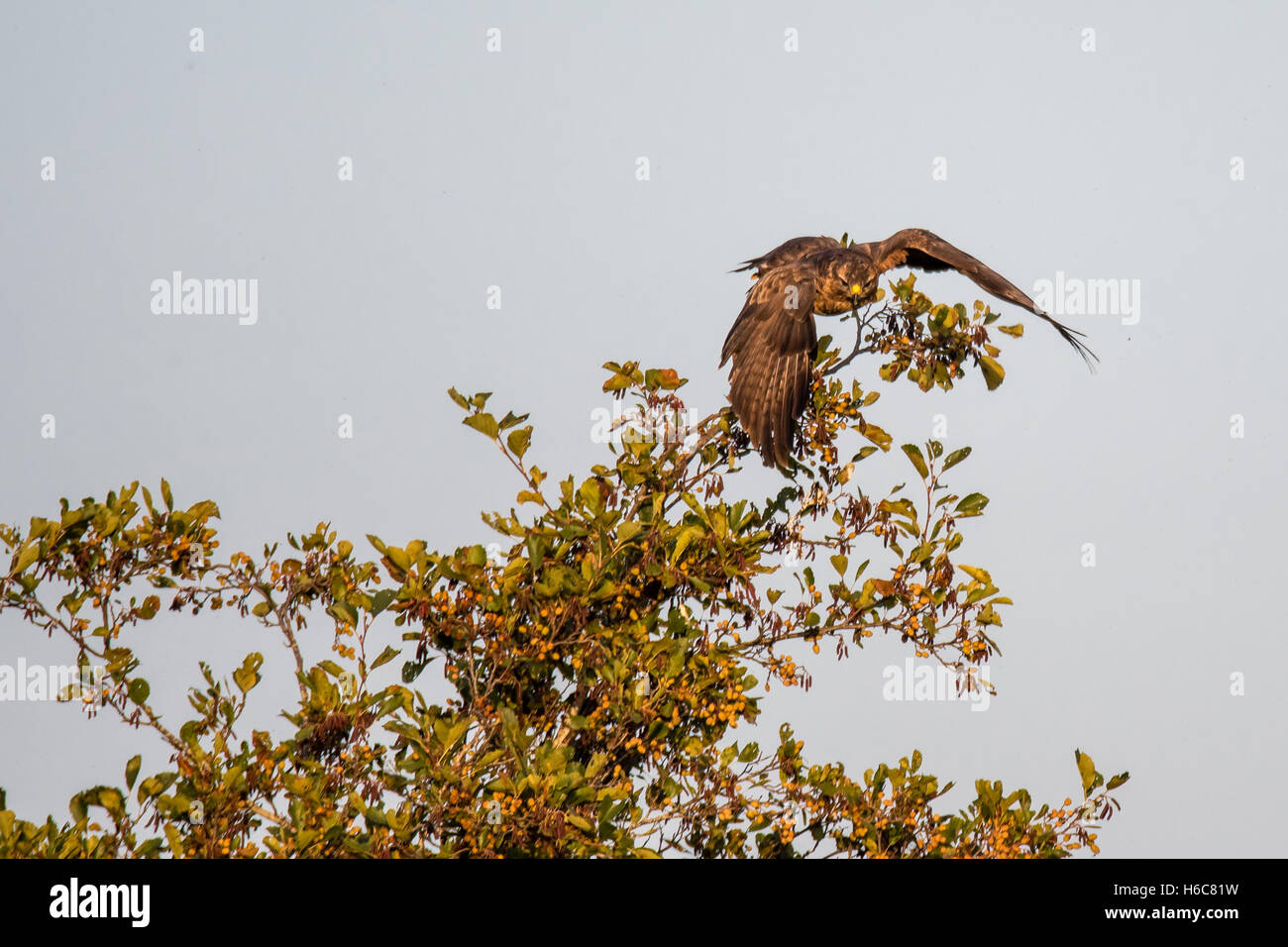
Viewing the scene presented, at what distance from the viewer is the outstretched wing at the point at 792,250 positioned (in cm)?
919

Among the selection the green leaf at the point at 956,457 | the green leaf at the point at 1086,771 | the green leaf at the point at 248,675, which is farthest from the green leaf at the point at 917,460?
the green leaf at the point at 248,675

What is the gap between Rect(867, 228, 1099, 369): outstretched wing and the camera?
8.48 meters

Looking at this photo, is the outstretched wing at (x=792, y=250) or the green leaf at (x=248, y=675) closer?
the green leaf at (x=248, y=675)

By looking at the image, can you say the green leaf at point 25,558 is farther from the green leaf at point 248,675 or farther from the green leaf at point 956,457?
Answer: the green leaf at point 956,457

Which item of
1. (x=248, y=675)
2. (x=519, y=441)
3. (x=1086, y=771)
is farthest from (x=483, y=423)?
(x=1086, y=771)

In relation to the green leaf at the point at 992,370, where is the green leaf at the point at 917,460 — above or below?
below

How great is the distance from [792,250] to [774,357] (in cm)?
201

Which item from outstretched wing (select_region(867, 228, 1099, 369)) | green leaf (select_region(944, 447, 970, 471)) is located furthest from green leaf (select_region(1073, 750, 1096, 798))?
outstretched wing (select_region(867, 228, 1099, 369))

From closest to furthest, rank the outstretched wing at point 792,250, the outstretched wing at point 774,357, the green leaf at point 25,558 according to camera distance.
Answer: the green leaf at point 25,558 < the outstretched wing at point 774,357 < the outstretched wing at point 792,250

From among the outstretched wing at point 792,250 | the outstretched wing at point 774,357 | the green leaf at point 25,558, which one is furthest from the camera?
the outstretched wing at point 792,250

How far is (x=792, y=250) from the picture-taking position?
937 cm

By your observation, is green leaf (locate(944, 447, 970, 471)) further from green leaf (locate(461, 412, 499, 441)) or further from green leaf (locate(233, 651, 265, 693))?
green leaf (locate(233, 651, 265, 693))

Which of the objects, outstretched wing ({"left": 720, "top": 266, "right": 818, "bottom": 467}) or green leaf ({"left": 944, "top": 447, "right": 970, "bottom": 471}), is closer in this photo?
green leaf ({"left": 944, "top": 447, "right": 970, "bottom": 471})
